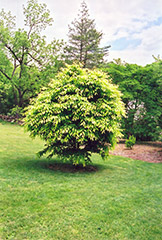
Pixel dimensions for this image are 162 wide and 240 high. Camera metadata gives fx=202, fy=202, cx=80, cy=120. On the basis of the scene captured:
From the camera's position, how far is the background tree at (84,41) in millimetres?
28516

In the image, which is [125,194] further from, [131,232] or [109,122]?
[109,122]

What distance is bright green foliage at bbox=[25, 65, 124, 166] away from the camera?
5.50 m

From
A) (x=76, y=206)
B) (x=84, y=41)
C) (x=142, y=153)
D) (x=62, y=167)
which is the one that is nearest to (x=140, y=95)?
(x=142, y=153)

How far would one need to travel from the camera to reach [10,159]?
6871 mm

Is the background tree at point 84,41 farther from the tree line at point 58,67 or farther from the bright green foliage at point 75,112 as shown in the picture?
the bright green foliage at point 75,112

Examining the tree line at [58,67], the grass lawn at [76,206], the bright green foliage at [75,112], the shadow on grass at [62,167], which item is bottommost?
the grass lawn at [76,206]

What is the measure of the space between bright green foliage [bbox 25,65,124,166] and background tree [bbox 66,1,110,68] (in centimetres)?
2332

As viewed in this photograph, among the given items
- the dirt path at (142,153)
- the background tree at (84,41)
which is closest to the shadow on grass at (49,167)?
the dirt path at (142,153)

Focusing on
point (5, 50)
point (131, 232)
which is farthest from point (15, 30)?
point (131, 232)

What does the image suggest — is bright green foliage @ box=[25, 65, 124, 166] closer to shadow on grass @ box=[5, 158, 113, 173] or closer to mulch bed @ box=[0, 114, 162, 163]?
shadow on grass @ box=[5, 158, 113, 173]

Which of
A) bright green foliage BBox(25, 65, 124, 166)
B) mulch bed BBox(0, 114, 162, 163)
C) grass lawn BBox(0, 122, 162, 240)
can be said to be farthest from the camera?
mulch bed BBox(0, 114, 162, 163)

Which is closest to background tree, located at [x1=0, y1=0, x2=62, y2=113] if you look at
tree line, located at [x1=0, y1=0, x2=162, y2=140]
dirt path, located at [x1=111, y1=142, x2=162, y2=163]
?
tree line, located at [x1=0, y1=0, x2=162, y2=140]

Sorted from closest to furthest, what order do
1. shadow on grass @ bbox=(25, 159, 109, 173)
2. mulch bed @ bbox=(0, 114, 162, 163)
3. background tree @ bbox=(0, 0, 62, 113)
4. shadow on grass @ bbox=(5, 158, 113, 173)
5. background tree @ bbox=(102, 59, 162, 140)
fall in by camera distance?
1. shadow on grass @ bbox=(5, 158, 113, 173)
2. shadow on grass @ bbox=(25, 159, 109, 173)
3. mulch bed @ bbox=(0, 114, 162, 163)
4. background tree @ bbox=(102, 59, 162, 140)
5. background tree @ bbox=(0, 0, 62, 113)

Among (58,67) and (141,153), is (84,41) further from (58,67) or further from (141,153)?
(141,153)
